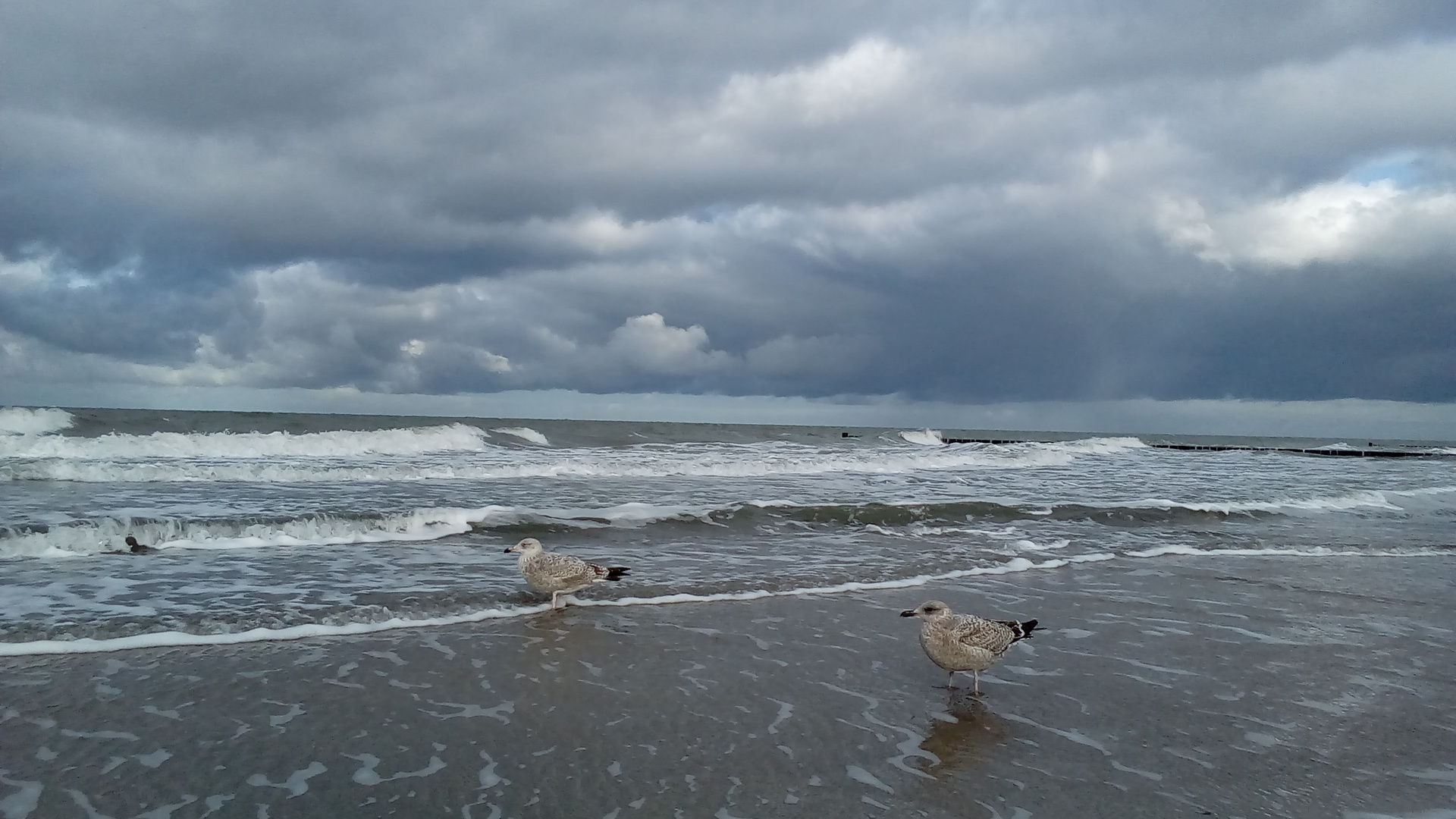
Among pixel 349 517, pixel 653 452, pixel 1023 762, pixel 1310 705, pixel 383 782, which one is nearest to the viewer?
pixel 383 782

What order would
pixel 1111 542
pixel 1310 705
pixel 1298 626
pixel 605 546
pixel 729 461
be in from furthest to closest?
pixel 729 461, pixel 1111 542, pixel 605 546, pixel 1298 626, pixel 1310 705

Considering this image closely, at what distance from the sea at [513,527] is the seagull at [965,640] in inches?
150

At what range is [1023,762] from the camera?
5.47 m

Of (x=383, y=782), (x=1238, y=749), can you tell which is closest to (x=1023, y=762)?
(x=1238, y=749)

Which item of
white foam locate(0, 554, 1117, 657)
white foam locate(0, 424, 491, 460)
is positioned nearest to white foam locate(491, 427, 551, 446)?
white foam locate(0, 424, 491, 460)

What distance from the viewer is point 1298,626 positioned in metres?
9.45

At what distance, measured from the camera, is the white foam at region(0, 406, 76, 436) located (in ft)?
127

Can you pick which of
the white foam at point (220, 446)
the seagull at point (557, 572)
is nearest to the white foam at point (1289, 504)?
the seagull at point (557, 572)

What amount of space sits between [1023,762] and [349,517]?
1259 centimetres

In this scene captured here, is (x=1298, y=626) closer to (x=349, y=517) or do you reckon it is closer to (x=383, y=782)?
(x=383, y=782)

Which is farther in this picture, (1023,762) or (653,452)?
(653,452)

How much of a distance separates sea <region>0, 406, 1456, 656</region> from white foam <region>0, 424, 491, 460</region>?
14 centimetres

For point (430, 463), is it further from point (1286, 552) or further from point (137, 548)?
point (1286, 552)

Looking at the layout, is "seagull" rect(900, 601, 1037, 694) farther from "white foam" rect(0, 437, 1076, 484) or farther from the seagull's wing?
"white foam" rect(0, 437, 1076, 484)
